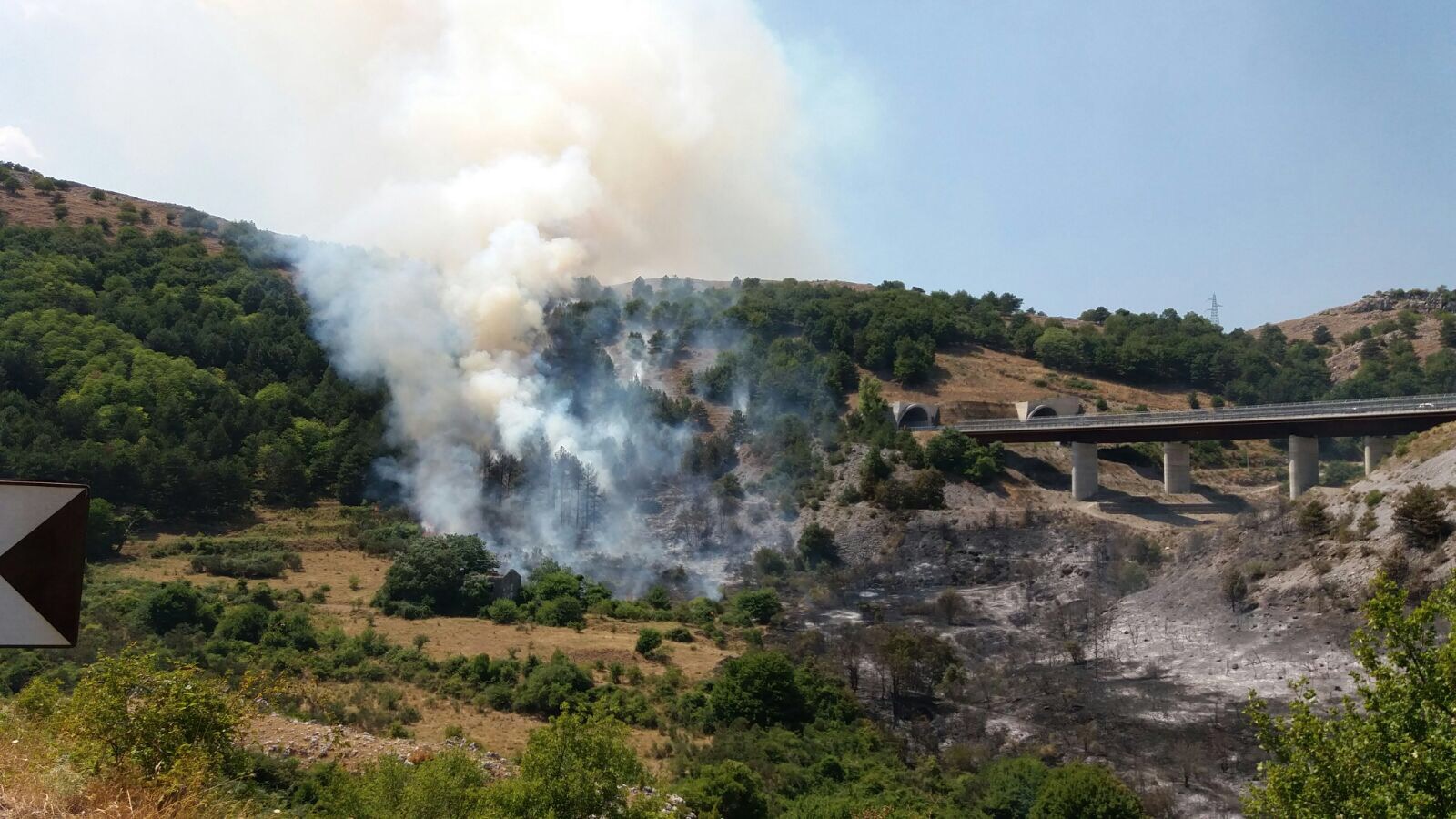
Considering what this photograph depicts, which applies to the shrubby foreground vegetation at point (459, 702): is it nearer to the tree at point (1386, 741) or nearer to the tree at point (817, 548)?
the tree at point (1386, 741)

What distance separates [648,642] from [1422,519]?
3179 cm

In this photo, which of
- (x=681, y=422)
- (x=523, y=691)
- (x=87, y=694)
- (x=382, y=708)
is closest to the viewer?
(x=87, y=694)

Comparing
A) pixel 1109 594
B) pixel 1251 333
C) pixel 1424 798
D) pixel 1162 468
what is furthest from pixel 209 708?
pixel 1251 333

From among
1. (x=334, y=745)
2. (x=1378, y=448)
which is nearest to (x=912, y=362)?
(x=1378, y=448)

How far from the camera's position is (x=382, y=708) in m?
34.6

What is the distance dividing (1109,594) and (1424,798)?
4402 centimetres

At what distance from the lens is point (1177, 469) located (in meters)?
74.2

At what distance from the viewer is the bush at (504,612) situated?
50656 mm

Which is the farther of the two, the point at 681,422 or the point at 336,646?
the point at 681,422

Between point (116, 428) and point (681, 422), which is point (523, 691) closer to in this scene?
point (116, 428)

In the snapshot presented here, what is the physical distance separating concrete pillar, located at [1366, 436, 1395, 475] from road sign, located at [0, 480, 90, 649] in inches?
2739

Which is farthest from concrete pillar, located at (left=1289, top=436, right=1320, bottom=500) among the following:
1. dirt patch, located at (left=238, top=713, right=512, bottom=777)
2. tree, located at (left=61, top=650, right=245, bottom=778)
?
tree, located at (left=61, top=650, right=245, bottom=778)

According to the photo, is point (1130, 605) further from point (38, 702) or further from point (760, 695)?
point (38, 702)

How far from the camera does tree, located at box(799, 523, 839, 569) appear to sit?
6731 cm
